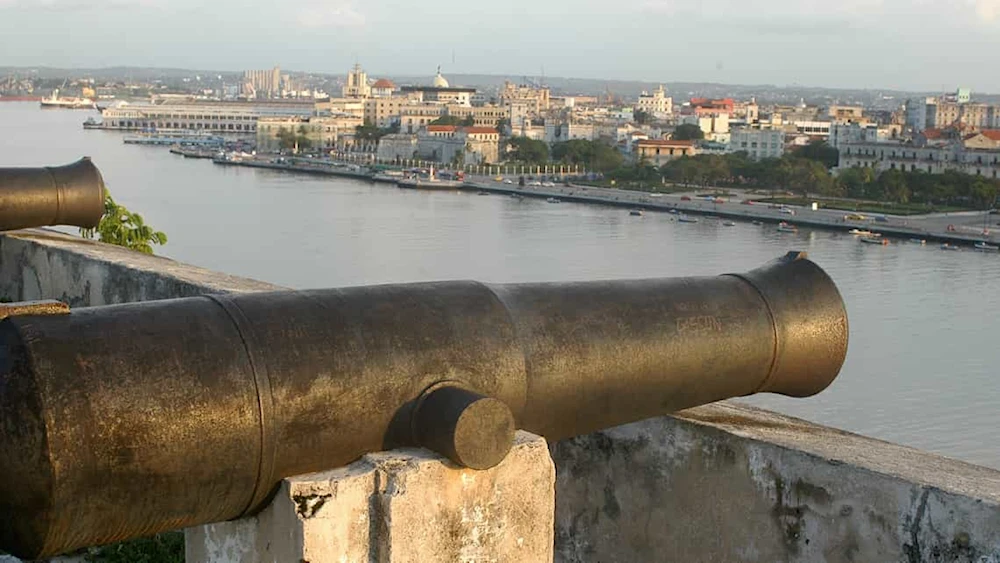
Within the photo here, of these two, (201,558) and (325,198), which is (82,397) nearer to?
(201,558)

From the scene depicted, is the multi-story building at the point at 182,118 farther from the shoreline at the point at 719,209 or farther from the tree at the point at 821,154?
the tree at the point at 821,154

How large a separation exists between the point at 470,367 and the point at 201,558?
28cm

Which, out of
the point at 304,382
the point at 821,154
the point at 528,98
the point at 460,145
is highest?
the point at 528,98

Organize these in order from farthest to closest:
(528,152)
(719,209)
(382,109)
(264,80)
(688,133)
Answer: (264,80)
(382,109)
(688,133)
(528,152)
(719,209)

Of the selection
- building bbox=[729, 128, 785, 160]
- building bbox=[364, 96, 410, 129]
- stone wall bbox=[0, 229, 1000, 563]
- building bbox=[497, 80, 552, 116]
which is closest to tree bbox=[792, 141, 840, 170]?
building bbox=[729, 128, 785, 160]

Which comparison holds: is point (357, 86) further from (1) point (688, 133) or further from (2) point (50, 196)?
(2) point (50, 196)

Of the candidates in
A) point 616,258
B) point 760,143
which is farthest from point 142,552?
point 760,143

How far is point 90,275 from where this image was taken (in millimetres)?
2613

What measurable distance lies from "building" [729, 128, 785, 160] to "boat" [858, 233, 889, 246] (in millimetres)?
18735

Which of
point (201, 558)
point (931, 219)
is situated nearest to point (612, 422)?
point (201, 558)

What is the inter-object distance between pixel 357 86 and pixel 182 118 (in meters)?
12.3

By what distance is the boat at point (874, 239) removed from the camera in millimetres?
22500

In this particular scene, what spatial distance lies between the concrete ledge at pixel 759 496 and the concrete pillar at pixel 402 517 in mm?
418

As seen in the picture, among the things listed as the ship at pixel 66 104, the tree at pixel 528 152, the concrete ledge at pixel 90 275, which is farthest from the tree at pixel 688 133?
the ship at pixel 66 104
